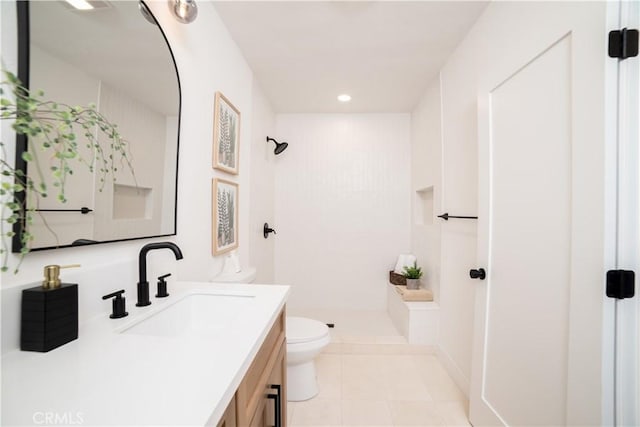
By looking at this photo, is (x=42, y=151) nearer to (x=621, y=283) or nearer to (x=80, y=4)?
(x=80, y=4)

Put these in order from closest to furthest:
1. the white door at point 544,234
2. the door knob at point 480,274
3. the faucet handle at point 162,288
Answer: the white door at point 544,234 < the faucet handle at point 162,288 < the door knob at point 480,274

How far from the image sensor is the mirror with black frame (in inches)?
27.9

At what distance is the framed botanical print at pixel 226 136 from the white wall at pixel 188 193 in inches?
1.6

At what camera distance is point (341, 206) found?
3357mm

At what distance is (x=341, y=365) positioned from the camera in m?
2.22

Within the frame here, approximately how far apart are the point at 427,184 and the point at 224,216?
1.87 metres

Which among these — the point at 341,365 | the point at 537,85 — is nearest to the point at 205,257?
the point at 341,365

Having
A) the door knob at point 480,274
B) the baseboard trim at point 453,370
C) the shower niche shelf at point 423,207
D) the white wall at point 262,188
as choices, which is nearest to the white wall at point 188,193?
the white wall at point 262,188

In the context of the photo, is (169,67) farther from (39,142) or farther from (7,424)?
(7,424)

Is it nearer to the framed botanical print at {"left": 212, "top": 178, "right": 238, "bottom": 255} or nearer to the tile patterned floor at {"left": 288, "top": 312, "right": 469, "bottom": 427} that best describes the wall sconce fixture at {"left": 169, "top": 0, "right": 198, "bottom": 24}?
the framed botanical print at {"left": 212, "top": 178, "right": 238, "bottom": 255}

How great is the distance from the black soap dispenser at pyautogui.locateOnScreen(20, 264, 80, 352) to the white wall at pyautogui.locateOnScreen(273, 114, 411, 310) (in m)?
2.69

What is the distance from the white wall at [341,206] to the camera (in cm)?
331

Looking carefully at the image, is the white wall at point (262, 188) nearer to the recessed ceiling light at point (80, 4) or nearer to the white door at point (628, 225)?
the recessed ceiling light at point (80, 4)

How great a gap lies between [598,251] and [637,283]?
12 centimetres
